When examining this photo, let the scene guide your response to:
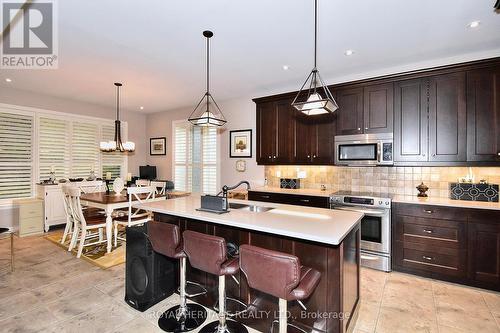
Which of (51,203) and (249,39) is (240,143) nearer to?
(249,39)

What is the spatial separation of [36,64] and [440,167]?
6.01m

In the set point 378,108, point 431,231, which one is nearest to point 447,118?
point 378,108

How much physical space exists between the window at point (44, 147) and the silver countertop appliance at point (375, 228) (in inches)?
230

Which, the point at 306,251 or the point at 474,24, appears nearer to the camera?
the point at 306,251

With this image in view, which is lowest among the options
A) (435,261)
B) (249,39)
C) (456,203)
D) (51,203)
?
(435,261)

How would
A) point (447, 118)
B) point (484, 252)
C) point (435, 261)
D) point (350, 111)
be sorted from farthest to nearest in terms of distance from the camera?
1. point (350, 111)
2. point (447, 118)
3. point (435, 261)
4. point (484, 252)

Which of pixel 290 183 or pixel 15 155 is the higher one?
pixel 15 155

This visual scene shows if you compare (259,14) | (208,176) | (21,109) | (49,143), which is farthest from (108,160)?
(259,14)

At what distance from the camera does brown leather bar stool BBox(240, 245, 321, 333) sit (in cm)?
143

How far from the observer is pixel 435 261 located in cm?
298

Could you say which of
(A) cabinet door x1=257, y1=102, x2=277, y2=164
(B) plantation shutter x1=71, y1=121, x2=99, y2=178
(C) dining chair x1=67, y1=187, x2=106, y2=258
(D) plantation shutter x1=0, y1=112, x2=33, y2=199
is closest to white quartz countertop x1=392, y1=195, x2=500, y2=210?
(A) cabinet door x1=257, y1=102, x2=277, y2=164

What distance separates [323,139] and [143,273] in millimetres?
3140

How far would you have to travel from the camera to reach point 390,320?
2.28 meters

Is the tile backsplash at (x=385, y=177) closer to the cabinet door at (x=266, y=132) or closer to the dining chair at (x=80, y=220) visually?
the cabinet door at (x=266, y=132)
